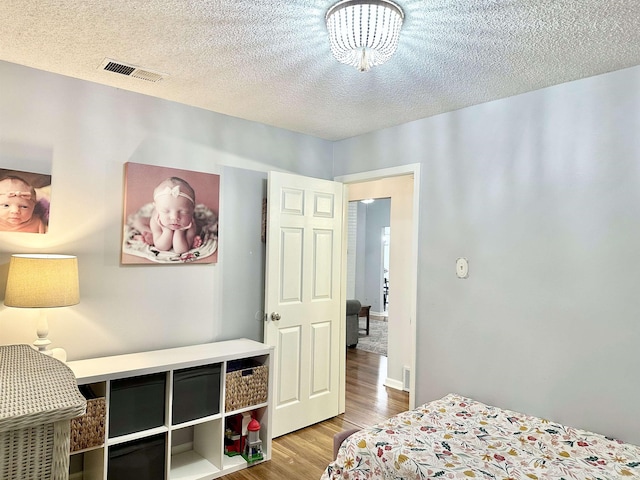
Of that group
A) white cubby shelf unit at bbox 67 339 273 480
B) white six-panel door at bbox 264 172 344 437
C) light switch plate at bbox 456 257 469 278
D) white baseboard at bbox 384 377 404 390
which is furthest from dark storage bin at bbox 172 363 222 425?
white baseboard at bbox 384 377 404 390

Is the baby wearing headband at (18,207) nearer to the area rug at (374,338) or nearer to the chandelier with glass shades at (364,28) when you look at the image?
the chandelier with glass shades at (364,28)

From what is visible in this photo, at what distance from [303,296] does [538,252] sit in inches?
68.4

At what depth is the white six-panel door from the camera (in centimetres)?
330

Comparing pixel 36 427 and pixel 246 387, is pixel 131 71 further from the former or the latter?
pixel 246 387

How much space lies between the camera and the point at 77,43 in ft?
6.95

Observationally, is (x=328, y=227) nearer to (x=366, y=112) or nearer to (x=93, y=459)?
(x=366, y=112)

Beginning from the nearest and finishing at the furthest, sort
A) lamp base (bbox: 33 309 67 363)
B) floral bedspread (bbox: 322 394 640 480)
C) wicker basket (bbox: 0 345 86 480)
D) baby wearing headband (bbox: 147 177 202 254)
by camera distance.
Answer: wicker basket (bbox: 0 345 86 480) → floral bedspread (bbox: 322 394 640 480) → lamp base (bbox: 33 309 67 363) → baby wearing headband (bbox: 147 177 202 254)

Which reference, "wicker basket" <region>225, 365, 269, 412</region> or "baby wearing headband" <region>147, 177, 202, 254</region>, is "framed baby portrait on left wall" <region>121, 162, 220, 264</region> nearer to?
"baby wearing headband" <region>147, 177, 202, 254</region>

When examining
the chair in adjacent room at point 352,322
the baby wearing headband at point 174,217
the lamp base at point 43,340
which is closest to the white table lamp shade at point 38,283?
the lamp base at point 43,340

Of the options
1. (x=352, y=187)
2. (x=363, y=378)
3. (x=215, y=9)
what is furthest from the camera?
(x=352, y=187)

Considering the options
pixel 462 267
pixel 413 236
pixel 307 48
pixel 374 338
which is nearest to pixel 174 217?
pixel 307 48

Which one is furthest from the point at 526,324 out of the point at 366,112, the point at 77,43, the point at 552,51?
the point at 77,43

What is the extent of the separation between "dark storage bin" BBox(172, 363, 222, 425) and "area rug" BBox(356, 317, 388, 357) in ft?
12.0

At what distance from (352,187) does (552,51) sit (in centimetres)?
363
